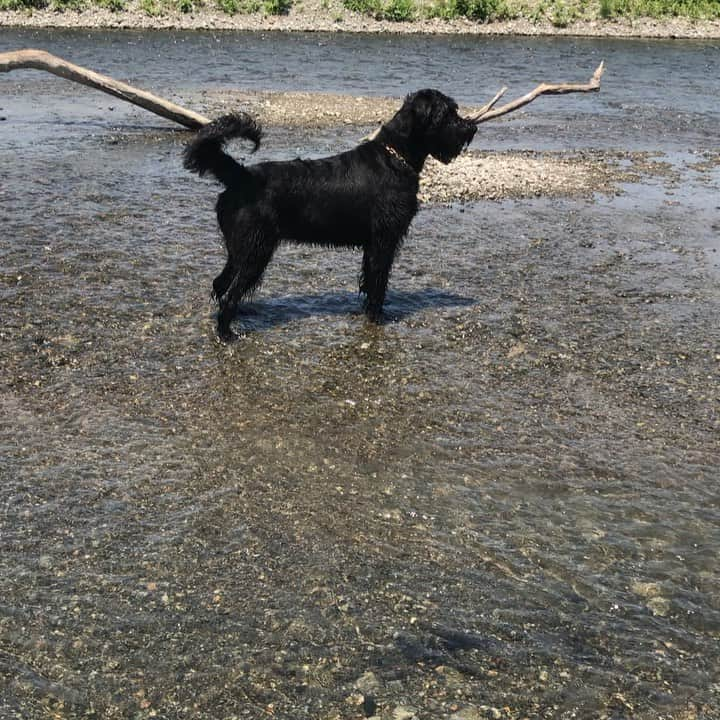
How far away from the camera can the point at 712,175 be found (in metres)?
13.0

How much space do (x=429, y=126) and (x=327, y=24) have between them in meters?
29.2

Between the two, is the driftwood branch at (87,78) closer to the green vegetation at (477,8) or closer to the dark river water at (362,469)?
the dark river water at (362,469)

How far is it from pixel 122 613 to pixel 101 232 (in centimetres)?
616

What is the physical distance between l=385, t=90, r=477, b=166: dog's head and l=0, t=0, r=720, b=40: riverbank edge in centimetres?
2714

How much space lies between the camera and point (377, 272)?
738 centimetres

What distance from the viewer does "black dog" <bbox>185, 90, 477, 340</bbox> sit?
6738 mm

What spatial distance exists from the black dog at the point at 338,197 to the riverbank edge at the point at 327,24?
27160 mm

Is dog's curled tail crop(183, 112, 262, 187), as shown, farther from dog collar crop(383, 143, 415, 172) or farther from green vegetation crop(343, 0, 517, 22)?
green vegetation crop(343, 0, 517, 22)

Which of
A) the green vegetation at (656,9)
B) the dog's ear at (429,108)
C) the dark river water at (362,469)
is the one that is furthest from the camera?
the green vegetation at (656,9)

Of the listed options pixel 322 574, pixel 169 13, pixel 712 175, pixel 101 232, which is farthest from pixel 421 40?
pixel 322 574

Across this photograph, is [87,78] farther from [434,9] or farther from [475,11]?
[475,11]

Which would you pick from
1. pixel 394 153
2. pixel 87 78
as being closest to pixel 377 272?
pixel 394 153

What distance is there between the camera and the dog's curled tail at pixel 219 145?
6293mm

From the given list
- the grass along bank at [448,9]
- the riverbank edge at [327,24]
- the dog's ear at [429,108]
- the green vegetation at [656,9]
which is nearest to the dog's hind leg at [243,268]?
the dog's ear at [429,108]
